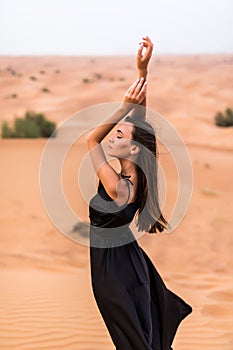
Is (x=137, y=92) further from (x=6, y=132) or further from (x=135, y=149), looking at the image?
(x=6, y=132)

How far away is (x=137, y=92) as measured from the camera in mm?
4023

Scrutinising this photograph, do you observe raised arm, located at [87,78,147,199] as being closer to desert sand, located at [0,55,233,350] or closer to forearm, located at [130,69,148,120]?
forearm, located at [130,69,148,120]

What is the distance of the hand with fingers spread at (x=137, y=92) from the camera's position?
13.2 ft

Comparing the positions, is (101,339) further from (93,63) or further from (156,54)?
(156,54)

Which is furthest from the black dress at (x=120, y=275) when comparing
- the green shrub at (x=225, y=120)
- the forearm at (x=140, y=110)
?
the green shrub at (x=225, y=120)

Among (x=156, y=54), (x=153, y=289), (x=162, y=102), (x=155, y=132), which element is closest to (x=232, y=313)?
(x=153, y=289)

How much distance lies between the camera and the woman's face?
166 inches

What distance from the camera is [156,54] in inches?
2569

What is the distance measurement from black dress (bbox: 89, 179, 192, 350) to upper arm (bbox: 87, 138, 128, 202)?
0.06 m

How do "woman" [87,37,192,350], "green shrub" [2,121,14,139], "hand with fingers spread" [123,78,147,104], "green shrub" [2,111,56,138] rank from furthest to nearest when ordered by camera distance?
"green shrub" [2,121,14,139]
"green shrub" [2,111,56,138]
"woman" [87,37,192,350]
"hand with fingers spread" [123,78,147,104]

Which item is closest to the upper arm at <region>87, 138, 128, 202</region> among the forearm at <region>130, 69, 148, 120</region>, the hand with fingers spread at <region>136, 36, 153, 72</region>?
the forearm at <region>130, 69, 148, 120</region>

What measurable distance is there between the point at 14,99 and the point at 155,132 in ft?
122

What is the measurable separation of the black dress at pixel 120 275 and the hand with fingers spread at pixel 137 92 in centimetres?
48

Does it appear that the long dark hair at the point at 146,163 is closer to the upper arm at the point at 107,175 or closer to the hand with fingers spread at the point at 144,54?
the upper arm at the point at 107,175
